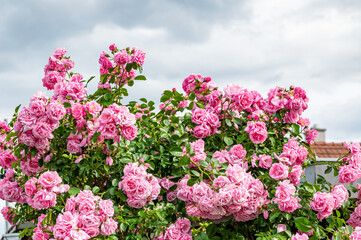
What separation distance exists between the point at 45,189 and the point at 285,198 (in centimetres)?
165

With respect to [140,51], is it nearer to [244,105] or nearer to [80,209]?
[244,105]

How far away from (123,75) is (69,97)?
20.7 inches

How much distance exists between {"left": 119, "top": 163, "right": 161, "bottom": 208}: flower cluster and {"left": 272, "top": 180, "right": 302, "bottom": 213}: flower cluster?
0.86m

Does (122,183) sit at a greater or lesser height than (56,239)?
greater

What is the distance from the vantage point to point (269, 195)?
2832mm

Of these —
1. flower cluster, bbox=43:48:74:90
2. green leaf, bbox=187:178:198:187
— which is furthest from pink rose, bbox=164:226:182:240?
flower cluster, bbox=43:48:74:90

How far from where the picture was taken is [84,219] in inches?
94.9

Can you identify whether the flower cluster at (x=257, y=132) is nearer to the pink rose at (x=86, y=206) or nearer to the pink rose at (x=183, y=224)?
the pink rose at (x=183, y=224)

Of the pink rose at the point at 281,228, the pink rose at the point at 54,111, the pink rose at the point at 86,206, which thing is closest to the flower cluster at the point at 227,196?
the pink rose at the point at 281,228

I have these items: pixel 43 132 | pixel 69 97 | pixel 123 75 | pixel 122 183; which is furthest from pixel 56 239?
pixel 123 75

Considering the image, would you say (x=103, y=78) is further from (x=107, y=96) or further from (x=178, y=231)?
(x=178, y=231)

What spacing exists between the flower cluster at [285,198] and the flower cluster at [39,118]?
63.7 inches

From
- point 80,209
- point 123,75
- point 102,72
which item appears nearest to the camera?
point 80,209

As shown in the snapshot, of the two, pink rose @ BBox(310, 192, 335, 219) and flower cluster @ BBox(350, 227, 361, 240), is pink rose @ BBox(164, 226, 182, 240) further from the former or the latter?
flower cluster @ BBox(350, 227, 361, 240)
